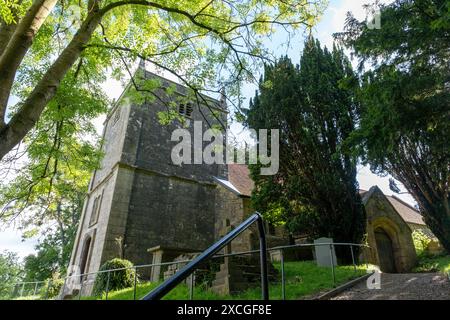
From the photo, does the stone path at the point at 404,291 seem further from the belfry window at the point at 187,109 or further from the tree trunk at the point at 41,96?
the belfry window at the point at 187,109

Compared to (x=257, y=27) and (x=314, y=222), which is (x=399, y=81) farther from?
(x=314, y=222)

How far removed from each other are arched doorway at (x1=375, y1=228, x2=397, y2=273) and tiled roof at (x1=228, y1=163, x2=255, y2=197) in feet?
26.5

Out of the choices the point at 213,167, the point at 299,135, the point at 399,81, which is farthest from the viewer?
the point at 213,167

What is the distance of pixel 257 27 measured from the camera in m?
7.15

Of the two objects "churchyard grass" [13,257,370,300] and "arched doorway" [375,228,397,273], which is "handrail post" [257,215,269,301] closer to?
"churchyard grass" [13,257,370,300]

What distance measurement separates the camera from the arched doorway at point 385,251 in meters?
17.0

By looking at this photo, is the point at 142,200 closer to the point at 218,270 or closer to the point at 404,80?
the point at 218,270

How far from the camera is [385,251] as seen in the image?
17438 millimetres

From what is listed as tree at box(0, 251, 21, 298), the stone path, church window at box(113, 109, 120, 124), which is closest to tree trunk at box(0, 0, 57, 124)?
the stone path

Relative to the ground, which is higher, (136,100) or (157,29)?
(157,29)

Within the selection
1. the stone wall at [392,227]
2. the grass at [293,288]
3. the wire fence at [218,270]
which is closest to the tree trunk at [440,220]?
the stone wall at [392,227]
